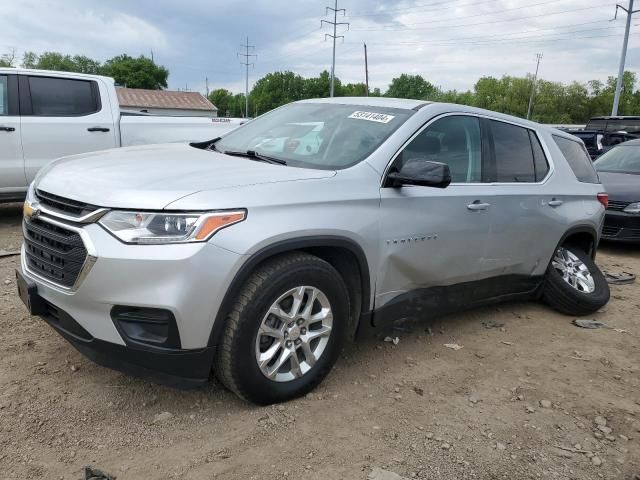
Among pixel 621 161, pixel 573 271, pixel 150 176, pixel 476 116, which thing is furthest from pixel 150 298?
pixel 621 161

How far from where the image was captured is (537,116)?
274ft

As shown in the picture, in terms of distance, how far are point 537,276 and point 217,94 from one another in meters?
126

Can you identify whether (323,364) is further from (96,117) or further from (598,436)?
(96,117)

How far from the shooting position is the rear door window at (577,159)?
15.6ft

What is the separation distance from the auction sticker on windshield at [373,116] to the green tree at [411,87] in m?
93.0

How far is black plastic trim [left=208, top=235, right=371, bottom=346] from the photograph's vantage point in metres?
2.51

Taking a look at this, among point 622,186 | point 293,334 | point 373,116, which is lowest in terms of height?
point 293,334

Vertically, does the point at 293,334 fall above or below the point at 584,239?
below

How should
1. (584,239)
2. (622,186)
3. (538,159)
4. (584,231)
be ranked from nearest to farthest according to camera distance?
(538,159)
(584,231)
(584,239)
(622,186)

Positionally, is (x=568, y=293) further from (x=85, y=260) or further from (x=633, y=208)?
(x=85, y=260)

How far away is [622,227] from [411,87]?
304 ft

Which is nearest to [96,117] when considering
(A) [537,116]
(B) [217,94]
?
(A) [537,116]

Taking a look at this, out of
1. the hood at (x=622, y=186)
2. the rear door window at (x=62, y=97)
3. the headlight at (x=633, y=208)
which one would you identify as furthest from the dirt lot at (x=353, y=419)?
the hood at (x=622, y=186)

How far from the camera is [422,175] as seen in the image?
3.05 metres
